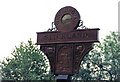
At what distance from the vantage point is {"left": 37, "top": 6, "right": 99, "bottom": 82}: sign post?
945 cm

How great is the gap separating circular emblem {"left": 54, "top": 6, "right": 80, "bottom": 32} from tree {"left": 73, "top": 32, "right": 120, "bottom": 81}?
14282 millimetres

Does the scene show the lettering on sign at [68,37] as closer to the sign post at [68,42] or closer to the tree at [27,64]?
the sign post at [68,42]

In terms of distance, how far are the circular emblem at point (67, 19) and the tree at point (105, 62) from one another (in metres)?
14.3

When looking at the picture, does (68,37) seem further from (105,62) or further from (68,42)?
(105,62)

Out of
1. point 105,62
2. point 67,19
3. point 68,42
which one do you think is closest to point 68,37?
point 68,42

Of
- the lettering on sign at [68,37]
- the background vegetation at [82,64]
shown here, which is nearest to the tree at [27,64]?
the background vegetation at [82,64]

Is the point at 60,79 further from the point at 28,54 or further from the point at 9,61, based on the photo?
the point at 9,61

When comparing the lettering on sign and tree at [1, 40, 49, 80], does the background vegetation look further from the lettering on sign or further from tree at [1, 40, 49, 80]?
the lettering on sign

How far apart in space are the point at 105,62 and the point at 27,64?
6.18m

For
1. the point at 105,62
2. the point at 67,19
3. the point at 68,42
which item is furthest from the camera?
the point at 105,62

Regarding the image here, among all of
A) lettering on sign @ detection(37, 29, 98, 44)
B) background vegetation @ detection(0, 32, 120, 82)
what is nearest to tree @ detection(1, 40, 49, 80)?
background vegetation @ detection(0, 32, 120, 82)

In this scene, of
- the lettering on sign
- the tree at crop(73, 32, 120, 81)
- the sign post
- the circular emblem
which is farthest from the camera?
the tree at crop(73, 32, 120, 81)

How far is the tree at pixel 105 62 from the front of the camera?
2366 centimetres

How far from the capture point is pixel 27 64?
82.8 feet
